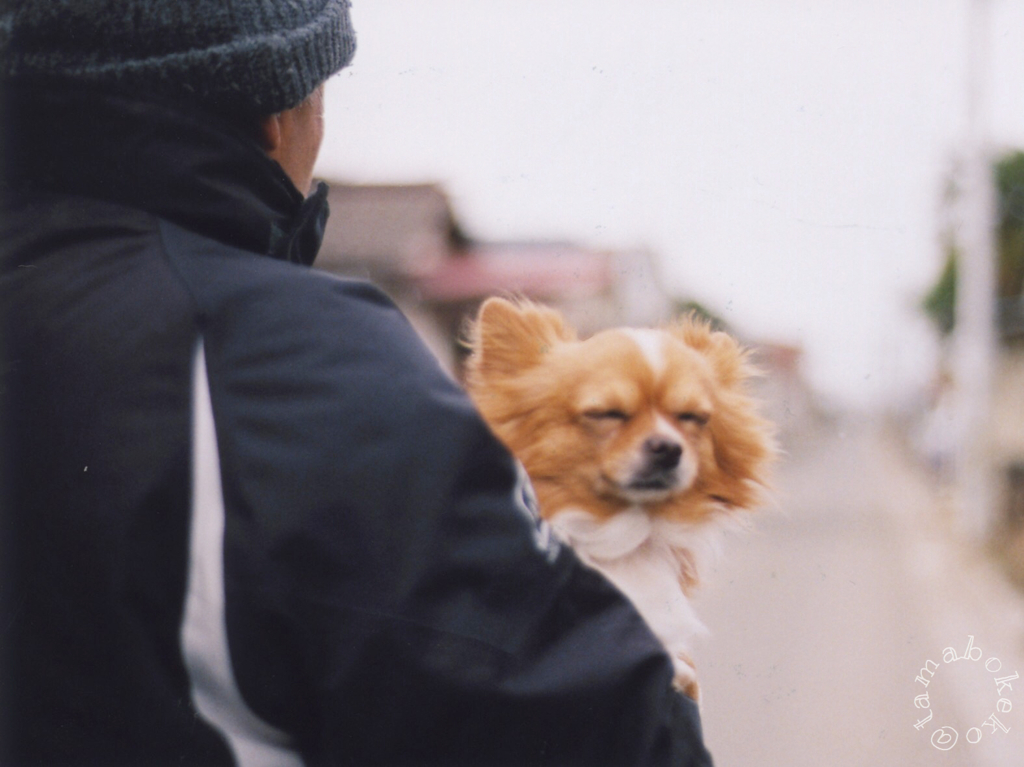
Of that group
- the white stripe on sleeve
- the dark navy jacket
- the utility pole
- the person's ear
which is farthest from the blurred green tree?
the white stripe on sleeve

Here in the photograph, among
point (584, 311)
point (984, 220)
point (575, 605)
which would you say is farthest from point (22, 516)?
point (984, 220)

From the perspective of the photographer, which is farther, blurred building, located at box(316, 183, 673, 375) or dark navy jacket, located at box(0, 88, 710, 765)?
blurred building, located at box(316, 183, 673, 375)

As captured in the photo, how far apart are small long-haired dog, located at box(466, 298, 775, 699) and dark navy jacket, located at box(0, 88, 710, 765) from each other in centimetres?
59

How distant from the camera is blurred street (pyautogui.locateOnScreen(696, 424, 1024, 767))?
5.81 feet

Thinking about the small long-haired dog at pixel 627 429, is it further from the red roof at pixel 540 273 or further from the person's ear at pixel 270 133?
the person's ear at pixel 270 133

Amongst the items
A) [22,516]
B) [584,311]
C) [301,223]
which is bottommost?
[584,311]

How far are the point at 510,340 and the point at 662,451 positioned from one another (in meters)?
0.29

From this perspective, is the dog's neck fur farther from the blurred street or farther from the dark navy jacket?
the dark navy jacket

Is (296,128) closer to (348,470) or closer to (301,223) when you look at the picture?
(301,223)

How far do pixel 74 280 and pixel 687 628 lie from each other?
1012 millimetres

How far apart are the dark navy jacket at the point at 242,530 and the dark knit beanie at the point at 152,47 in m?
0.04

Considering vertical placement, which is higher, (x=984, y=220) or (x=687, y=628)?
(x=687, y=628)

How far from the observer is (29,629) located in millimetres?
794

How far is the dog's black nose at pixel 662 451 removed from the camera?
1.39 m
